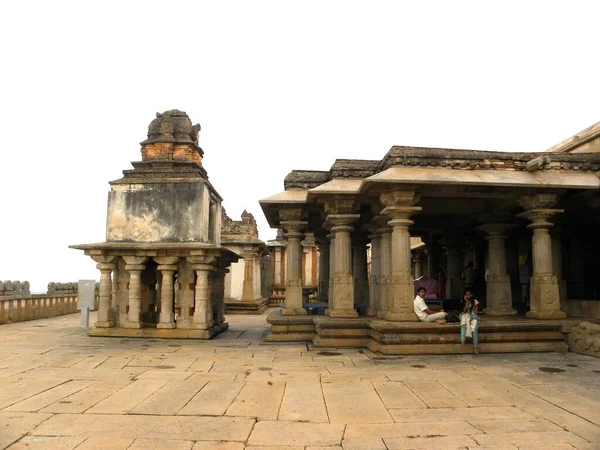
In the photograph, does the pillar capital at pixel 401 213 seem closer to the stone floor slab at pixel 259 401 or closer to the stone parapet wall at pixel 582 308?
the stone floor slab at pixel 259 401

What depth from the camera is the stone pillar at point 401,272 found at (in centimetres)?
942

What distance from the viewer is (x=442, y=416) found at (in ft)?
16.3

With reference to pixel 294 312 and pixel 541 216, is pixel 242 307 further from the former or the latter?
pixel 541 216

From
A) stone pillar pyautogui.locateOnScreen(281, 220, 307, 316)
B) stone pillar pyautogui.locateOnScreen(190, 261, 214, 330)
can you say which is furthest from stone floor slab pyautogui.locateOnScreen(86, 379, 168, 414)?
stone pillar pyautogui.locateOnScreen(190, 261, 214, 330)

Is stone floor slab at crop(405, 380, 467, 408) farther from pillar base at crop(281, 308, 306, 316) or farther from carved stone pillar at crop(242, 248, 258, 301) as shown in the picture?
carved stone pillar at crop(242, 248, 258, 301)

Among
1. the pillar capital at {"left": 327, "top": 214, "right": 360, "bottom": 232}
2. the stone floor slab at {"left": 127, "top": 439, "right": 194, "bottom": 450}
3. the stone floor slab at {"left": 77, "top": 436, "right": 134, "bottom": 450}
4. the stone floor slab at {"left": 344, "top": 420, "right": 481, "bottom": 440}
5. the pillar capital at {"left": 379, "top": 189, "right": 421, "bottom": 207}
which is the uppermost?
the pillar capital at {"left": 379, "top": 189, "right": 421, "bottom": 207}

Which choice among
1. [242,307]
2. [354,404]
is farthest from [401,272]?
[242,307]

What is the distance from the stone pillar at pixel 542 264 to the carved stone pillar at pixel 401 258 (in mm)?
2760

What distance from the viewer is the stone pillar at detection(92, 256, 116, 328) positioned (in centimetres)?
1247

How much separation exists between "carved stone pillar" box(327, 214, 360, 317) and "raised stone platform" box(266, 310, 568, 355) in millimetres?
367

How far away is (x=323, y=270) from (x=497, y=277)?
5.87 m

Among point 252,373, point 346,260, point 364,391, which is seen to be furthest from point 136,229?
point 364,391

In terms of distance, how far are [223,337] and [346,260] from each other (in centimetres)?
417

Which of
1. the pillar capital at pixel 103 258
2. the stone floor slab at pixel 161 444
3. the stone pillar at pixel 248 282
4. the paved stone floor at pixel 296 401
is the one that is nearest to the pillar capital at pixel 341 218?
the paved stone floor at pixel 296 401
